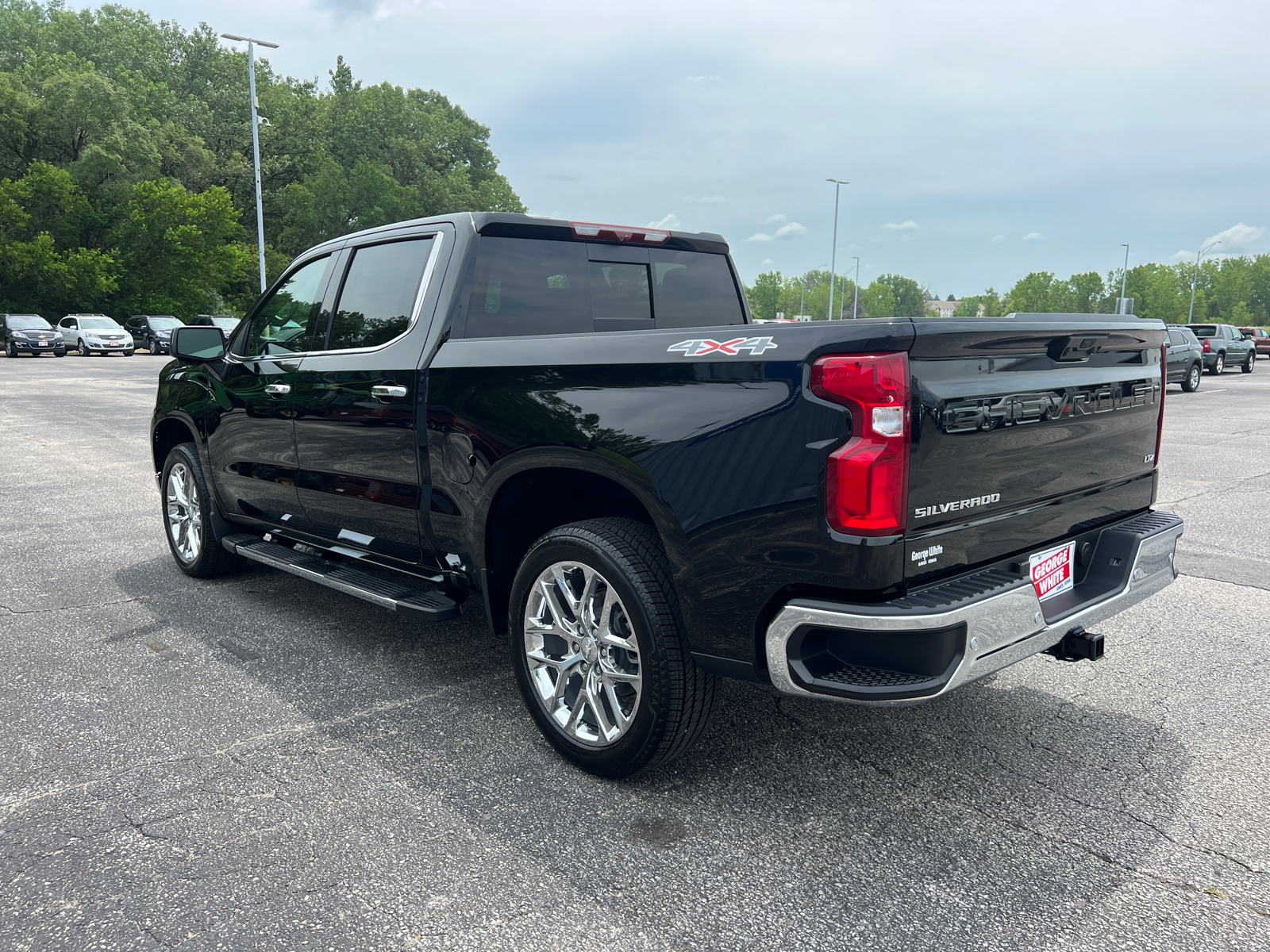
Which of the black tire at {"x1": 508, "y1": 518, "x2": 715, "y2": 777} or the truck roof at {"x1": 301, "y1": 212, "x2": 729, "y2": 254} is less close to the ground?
the truck roof at {"x1": 301, "y1": 212, "x2": 729, "y2": 254}

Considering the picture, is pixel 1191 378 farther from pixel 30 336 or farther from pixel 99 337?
pixel 30 336

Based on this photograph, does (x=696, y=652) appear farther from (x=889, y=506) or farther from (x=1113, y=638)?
(x=1113, y=638)

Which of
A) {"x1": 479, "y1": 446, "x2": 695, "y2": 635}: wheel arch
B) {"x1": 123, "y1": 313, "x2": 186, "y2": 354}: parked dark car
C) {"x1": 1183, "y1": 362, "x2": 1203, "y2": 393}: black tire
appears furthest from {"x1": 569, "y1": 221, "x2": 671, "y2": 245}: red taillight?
{"x1": 123, "y1": 313, "x2": 186, "y2": 354}: parked dark car

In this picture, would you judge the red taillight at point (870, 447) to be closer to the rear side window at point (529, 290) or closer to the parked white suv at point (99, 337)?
the rear side window at point (529, 290)

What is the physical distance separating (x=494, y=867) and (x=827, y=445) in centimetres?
152

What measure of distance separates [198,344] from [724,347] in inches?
149

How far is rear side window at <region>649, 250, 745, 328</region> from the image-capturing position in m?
4.56

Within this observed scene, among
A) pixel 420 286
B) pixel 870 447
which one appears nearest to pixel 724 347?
pixel 870 447

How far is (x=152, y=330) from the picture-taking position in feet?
129

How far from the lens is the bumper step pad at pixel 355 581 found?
12.6 feet

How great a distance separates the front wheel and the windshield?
3930 centimetres

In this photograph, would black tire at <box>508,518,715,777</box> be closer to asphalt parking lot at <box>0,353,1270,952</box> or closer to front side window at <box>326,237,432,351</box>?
asphalt parking lot at <box>0,353,1270,952</box>

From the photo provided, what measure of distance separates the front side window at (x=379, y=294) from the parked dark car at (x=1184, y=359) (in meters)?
23.5

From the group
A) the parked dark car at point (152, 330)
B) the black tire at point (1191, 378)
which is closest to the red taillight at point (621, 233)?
the black tire at point (1191, 378)
